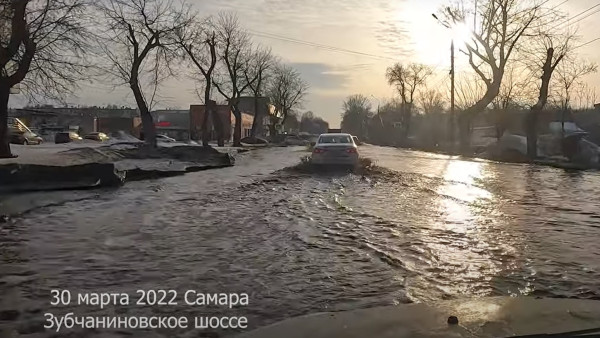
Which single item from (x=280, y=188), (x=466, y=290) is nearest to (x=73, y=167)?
(x=280, y=188)

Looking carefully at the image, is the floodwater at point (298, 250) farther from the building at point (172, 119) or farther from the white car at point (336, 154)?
the building at point (172, 119)

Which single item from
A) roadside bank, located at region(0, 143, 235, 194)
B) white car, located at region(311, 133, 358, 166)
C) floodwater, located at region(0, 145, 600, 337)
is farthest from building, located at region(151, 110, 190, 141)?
floodwater, located at region(0, 145, 600, 337)

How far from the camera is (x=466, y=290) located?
6.26 metres

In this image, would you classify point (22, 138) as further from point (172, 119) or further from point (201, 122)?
point (172, 119)

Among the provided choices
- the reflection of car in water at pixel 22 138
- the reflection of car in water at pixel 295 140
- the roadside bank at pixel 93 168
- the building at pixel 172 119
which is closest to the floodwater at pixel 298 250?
the roadside bank at pixel 93 168

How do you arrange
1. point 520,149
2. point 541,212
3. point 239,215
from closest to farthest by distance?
point 239,215 < point 541,212 < point 520,149

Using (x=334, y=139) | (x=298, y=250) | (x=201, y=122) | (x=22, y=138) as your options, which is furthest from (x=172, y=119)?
(x=298, y=250)

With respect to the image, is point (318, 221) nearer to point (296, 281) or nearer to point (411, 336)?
point (296, 281)

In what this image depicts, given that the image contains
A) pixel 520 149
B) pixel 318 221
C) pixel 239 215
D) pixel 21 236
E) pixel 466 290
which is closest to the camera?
pixel 466 290

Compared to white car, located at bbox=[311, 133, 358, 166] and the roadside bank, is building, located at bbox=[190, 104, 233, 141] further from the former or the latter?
white car, located at bbox=[311, 133, 358, 166]

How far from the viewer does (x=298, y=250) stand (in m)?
8.42

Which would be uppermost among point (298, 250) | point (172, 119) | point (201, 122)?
point (172, 119)

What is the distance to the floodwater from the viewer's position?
20.1 ft

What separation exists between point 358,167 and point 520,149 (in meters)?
17.1
